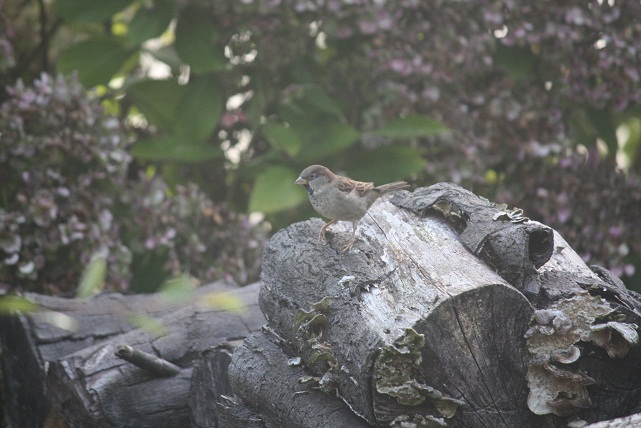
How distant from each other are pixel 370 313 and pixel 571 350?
0.52 metres

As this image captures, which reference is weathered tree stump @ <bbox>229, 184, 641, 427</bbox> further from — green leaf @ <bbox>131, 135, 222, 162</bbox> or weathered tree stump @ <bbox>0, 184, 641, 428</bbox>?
green leaf @ <bbox>131, 135, 222, 162</bbox>

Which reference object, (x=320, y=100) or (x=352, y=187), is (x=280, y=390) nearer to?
(x=352, y=187)

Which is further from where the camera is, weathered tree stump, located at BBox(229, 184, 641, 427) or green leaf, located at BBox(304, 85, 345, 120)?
green leaf, located at BBox(304, 85, 345, 120)

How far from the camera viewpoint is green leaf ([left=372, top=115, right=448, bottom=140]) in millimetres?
3809

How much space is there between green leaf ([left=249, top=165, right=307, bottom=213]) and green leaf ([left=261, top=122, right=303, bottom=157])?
12 cm

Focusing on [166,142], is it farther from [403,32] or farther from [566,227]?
[566,227]

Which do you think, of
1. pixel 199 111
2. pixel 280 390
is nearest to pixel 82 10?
pixel 199 111

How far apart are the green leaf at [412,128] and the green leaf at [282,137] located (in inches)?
17.0

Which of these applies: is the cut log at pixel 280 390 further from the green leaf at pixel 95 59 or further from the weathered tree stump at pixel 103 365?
the green leaf at pixel 95 59

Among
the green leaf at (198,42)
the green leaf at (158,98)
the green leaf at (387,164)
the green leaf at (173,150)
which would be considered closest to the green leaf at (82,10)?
the green leaf at (198,42)

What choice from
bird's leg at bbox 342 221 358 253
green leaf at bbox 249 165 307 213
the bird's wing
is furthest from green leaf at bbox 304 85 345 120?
bird's leg at bbox 342 221 358 253

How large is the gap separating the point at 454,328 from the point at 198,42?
2.64 metres

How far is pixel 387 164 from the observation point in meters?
4.06

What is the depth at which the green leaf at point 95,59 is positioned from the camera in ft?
13.4
